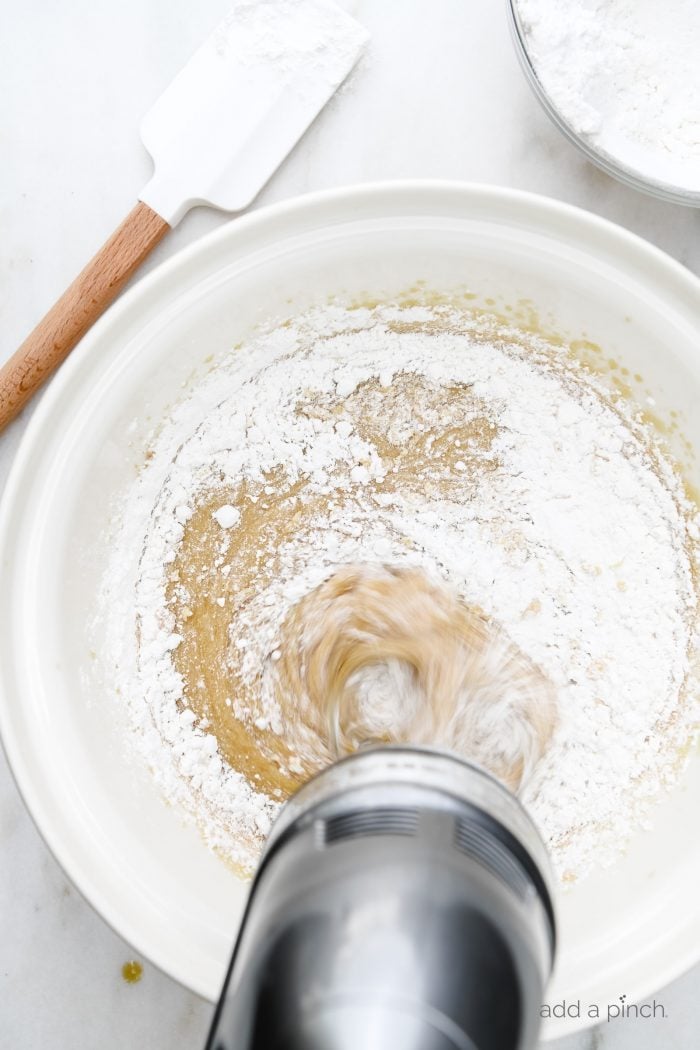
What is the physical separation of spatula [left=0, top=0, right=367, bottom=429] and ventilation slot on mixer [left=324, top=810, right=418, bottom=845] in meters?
0.61

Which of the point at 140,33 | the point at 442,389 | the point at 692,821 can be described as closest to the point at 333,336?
the point at 442,389

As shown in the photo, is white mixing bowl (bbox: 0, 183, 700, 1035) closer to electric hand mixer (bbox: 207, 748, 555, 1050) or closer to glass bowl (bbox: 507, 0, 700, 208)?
glass bowl (bbox: 507, 0, 700, 208)

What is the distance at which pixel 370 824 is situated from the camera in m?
0.55

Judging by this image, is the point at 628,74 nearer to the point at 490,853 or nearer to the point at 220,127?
the point at 220,127

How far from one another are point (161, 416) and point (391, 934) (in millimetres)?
593

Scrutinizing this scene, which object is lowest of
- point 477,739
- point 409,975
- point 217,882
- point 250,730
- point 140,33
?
point 217,882

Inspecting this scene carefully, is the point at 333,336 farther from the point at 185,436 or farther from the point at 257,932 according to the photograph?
the point at 257,932

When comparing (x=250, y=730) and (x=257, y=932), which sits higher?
(x=257, y=932)

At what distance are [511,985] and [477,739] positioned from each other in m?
0.43

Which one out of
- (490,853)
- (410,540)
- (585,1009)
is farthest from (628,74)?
(585,1009)

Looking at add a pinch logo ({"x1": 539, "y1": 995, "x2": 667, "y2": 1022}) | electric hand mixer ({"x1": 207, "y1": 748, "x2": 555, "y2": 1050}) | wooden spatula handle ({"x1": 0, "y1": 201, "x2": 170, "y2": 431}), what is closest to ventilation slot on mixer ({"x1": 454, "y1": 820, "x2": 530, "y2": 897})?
electric hand mixer ({"x1": 207, "y1": 748, "x2": 555, "y2": 1050})

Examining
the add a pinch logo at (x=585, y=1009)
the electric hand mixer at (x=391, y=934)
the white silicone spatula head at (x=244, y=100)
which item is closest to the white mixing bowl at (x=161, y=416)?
the add a pinch logo at (x=585, y=1009)

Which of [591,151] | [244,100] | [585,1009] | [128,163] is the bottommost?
[585,1009]

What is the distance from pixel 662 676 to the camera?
0.94 meters
